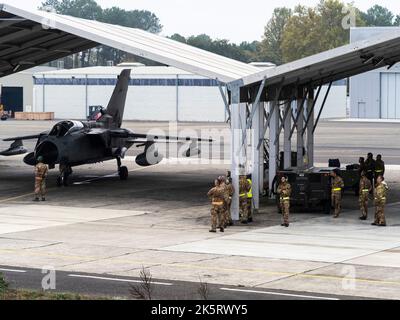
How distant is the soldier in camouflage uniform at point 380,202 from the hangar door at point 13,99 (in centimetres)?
9280

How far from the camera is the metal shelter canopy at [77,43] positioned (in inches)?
1113

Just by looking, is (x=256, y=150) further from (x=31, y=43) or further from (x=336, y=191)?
(x=31, y=43)

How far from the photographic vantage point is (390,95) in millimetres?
101562

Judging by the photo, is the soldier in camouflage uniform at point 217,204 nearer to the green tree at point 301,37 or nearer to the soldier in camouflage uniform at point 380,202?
the soldier in camouflage uniform at point 380,202

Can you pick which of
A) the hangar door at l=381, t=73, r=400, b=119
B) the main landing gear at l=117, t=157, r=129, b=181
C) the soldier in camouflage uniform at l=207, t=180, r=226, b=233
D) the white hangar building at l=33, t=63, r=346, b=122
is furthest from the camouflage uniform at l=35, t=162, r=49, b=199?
the hangar door at l=381, t=73, r=400, b=119

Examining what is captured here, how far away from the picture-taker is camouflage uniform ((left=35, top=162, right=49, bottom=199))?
30.7 meters

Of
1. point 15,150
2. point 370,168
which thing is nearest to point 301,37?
point 15,150

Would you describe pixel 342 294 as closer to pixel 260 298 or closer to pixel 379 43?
pixel 260 298

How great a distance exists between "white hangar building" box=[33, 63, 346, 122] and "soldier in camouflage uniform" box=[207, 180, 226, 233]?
70711mm

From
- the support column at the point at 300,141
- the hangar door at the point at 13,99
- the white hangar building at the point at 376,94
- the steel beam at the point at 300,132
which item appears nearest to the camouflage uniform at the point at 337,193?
the steel beam at the point at 300,132

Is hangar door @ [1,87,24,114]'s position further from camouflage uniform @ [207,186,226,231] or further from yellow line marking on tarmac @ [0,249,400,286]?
yellow line marking on tarmac @ [0,249,400,286]

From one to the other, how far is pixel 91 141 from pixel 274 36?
157246mm
